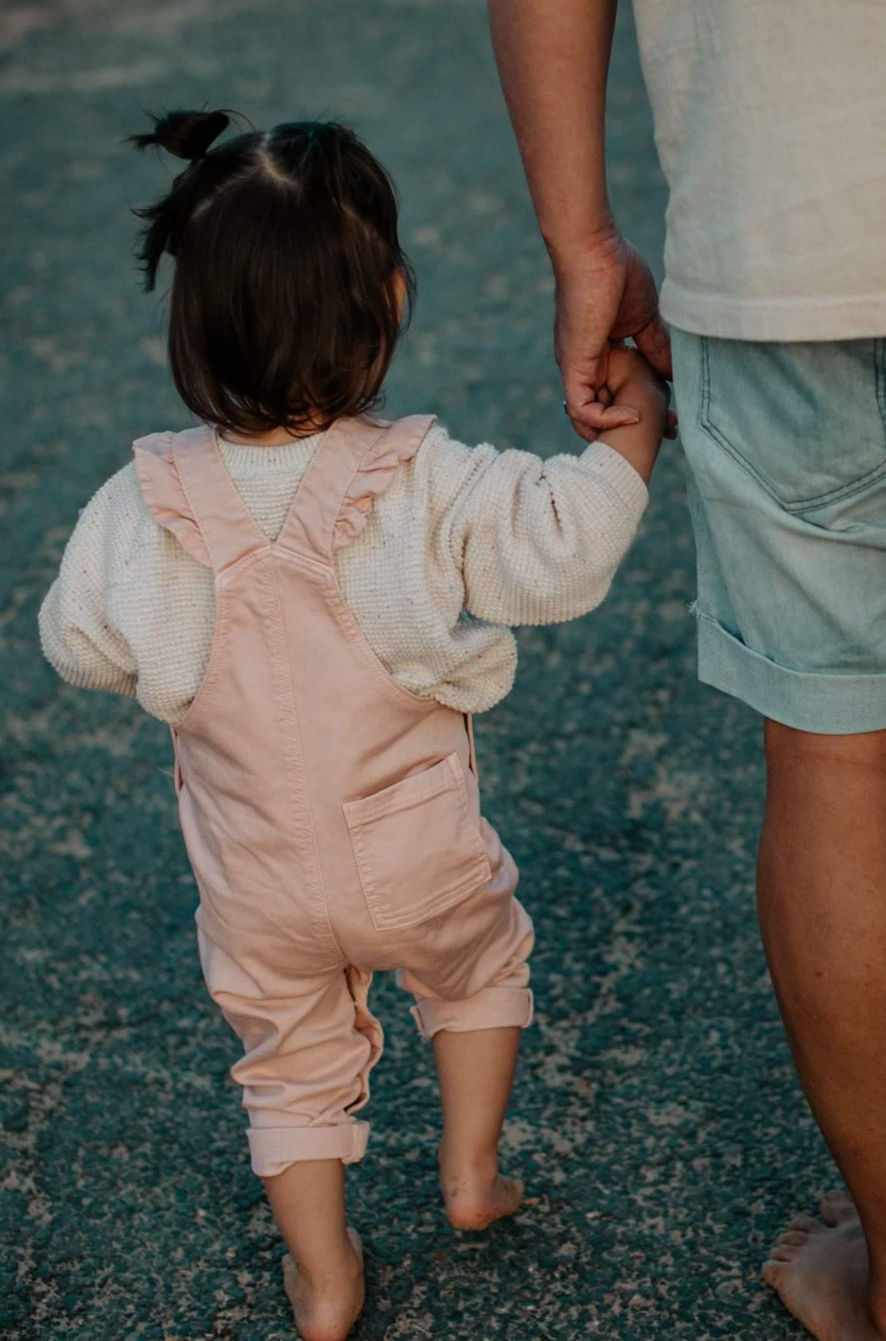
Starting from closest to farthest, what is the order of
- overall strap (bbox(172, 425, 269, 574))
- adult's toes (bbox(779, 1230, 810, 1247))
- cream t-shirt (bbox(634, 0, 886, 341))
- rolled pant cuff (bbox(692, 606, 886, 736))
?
cream t-shirt (bbox(634, 0, 886, 341)) < rolled pant cuff (bbox(692, 606, 886, 736)) < overall strap (bbox(172, 425, 269, 574)) < adult's toes (bbox(779, 1230, 810, 1247))

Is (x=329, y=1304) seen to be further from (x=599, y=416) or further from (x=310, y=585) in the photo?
(x=599, y=416)

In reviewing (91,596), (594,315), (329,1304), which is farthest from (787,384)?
(329,1304)

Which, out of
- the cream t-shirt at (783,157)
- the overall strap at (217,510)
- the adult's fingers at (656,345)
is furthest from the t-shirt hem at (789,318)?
the overall strap at (217,510)

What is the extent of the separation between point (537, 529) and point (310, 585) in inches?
9.1

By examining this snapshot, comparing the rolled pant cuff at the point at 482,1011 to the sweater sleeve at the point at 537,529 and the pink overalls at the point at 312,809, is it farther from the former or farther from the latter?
the sweater sleeve at the point at 537,529

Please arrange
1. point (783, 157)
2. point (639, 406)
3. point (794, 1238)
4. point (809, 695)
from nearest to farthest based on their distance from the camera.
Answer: point (783, 157) < point (809, 695) < point (639, 406) < point (794, 1238)

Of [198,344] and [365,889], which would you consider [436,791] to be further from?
[198,344]

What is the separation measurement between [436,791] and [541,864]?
883 millimetres

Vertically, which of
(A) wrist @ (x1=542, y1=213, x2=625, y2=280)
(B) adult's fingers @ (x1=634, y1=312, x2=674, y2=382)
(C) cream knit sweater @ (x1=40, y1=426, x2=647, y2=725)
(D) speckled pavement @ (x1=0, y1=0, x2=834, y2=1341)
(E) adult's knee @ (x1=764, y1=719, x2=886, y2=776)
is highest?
(A) wrist @ (x1=542, y1=213, x2=625, y2=280)

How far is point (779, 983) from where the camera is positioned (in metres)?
1.67

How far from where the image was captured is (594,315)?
1718 millimetres

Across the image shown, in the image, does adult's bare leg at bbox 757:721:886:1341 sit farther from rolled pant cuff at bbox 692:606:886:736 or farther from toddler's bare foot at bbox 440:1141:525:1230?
toddler's bare foot at bbox 440:1141:525:1230

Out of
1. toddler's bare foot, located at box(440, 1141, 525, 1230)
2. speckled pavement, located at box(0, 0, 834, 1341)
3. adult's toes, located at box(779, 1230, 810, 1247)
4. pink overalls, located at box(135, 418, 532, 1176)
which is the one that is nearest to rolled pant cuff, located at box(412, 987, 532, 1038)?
pink overalls, located at box(135, 418, 532, 1176)

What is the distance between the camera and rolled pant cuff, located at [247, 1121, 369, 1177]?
5.89 feet
